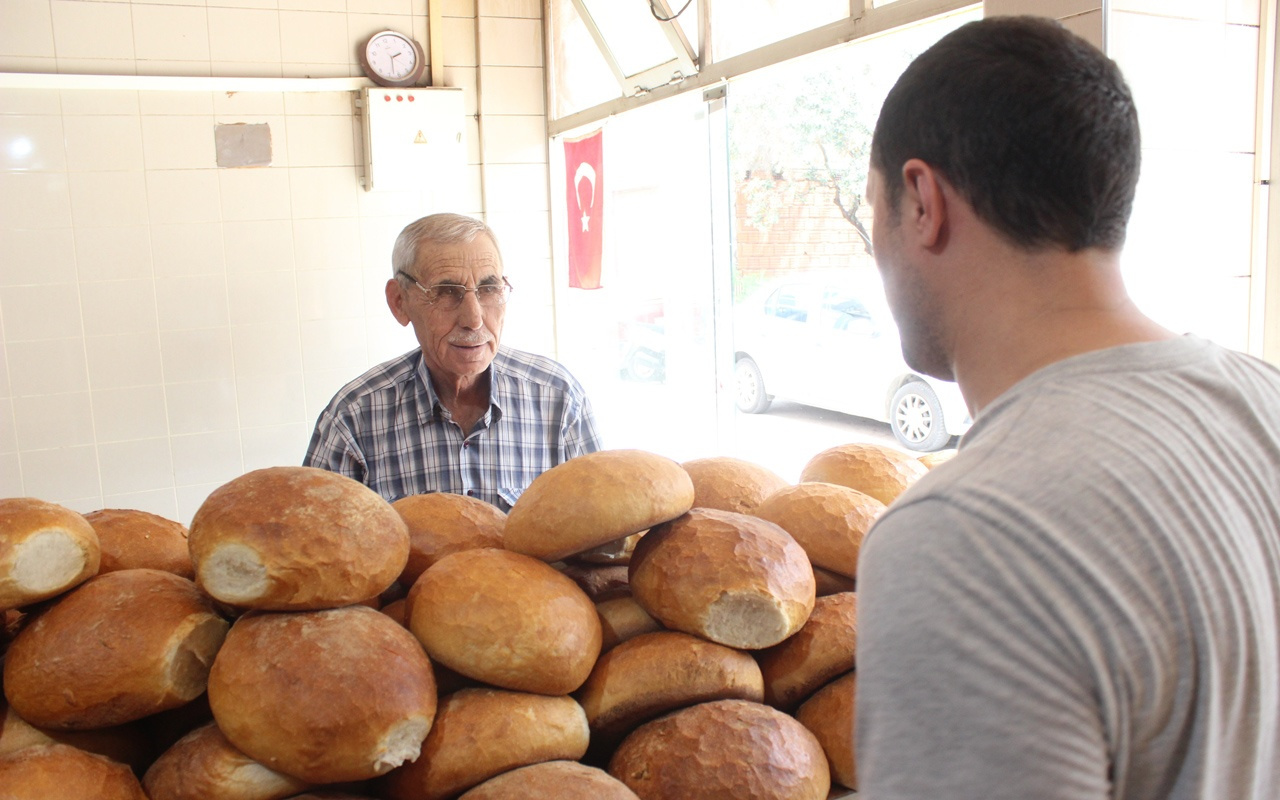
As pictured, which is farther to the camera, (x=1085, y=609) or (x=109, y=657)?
(x=109, y=657)

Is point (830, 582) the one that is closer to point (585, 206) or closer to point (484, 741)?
point (484, 741)

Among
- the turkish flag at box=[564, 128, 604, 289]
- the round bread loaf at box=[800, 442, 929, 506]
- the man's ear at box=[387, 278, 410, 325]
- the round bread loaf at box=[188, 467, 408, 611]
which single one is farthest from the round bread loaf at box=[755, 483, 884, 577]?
the turkish flag at box=[564, 128, 604, 289]

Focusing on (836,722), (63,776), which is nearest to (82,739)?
(63,776)

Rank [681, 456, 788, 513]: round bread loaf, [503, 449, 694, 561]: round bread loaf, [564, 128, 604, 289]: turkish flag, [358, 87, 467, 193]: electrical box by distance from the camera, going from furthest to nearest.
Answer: [564, 128, 604, 289]: turkish flag, [358, 87, 467, 193]: electrical box, [681, 456, 788, 513]: round bread loaf, [503, 449, 694, 561]: round bread loaf

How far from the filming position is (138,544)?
1188 millimetres

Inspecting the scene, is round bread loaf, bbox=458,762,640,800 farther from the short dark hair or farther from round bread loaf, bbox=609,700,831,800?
the short dark hair

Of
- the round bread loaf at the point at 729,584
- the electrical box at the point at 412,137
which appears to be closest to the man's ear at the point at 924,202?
the round bread loaf at the point at 729,584

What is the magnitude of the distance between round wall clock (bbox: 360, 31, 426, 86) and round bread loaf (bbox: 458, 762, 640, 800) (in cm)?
399

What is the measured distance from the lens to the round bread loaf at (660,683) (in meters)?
1.05

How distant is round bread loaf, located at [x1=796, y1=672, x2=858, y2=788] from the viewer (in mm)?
1029

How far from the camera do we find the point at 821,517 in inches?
47.7

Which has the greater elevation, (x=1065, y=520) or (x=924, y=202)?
(x=924, y=202)

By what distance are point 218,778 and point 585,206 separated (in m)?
3.82

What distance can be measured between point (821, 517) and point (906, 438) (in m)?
2.99
